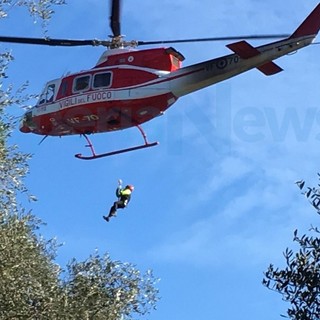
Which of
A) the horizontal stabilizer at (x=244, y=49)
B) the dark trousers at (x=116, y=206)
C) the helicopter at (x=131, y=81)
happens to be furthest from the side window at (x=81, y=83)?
the horizontal stabilizer at (x=244, y=49)

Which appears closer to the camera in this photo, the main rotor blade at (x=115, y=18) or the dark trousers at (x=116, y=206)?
the dark trousers at (x=116, y=206)

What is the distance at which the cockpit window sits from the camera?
29163 millimetres

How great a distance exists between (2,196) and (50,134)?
13.0 metres

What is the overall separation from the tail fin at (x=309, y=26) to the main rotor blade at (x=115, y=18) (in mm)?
4598

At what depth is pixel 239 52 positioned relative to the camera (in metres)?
25.5

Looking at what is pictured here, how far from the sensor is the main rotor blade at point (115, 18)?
1029 inches

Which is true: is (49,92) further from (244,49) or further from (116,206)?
(244,49)

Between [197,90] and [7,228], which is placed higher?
[197,90]

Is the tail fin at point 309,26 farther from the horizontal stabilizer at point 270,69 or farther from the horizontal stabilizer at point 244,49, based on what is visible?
the horizontal stabilizer at point 270,69

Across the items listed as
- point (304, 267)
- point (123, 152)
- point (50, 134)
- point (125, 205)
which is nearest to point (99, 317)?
point (125, 205)

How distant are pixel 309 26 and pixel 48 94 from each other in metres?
8.02

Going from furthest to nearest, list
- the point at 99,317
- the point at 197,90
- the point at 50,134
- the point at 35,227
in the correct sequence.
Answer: the point at 50,134, the point at 197,90, the point at 99,317, the point at 35,227

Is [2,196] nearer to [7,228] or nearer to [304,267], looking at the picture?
[7,228]

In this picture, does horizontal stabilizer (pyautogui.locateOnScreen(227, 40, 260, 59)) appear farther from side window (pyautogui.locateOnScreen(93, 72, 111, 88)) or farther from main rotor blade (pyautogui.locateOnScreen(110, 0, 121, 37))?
side window (pyautogui.locateOnScreen(93, 72, 111, 88))
